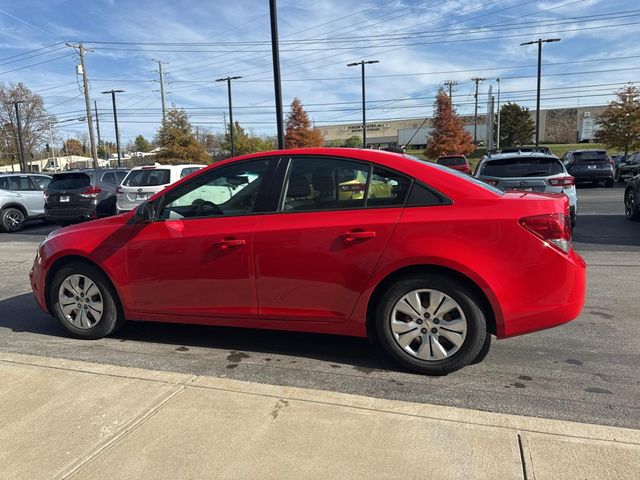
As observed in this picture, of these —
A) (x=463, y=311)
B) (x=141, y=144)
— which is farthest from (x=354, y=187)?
(x=141, y=144)

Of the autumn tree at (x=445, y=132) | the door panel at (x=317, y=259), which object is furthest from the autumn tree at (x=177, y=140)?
the door panel at (x=317, y=259)

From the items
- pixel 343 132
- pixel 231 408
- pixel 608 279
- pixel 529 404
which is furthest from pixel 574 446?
pixel 343 132

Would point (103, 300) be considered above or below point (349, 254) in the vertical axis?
below

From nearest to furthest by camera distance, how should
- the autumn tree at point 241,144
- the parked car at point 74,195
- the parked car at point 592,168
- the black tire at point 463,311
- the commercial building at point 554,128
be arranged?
the black tire at point 463,311 < the parked car at point 74,195 < the parked car at point 592,168 < the autumn tree at point 241,144 < the commercial building at point 554,128

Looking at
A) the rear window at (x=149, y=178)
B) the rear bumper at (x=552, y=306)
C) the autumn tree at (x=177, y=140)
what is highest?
the autumn tree at (x=177, y=140)

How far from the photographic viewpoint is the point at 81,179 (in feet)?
45.0

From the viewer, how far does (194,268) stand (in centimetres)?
394

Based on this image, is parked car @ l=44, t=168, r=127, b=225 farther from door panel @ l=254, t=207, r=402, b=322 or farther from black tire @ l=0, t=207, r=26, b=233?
door panel @ l=254, t=207, r=402, b=322

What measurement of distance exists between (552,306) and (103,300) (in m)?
3.59

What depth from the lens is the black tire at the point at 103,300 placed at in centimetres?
434

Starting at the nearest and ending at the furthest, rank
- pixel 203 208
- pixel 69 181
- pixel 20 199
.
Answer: pixel 203 208, pixel 69 181, pixel 20 199

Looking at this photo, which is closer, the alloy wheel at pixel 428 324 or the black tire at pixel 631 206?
the alloy wheel at pixel 428 324

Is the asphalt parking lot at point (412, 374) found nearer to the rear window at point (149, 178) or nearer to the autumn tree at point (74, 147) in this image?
the rear window at point (149, 178)

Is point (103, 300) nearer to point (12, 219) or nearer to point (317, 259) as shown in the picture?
point (317, 259)
